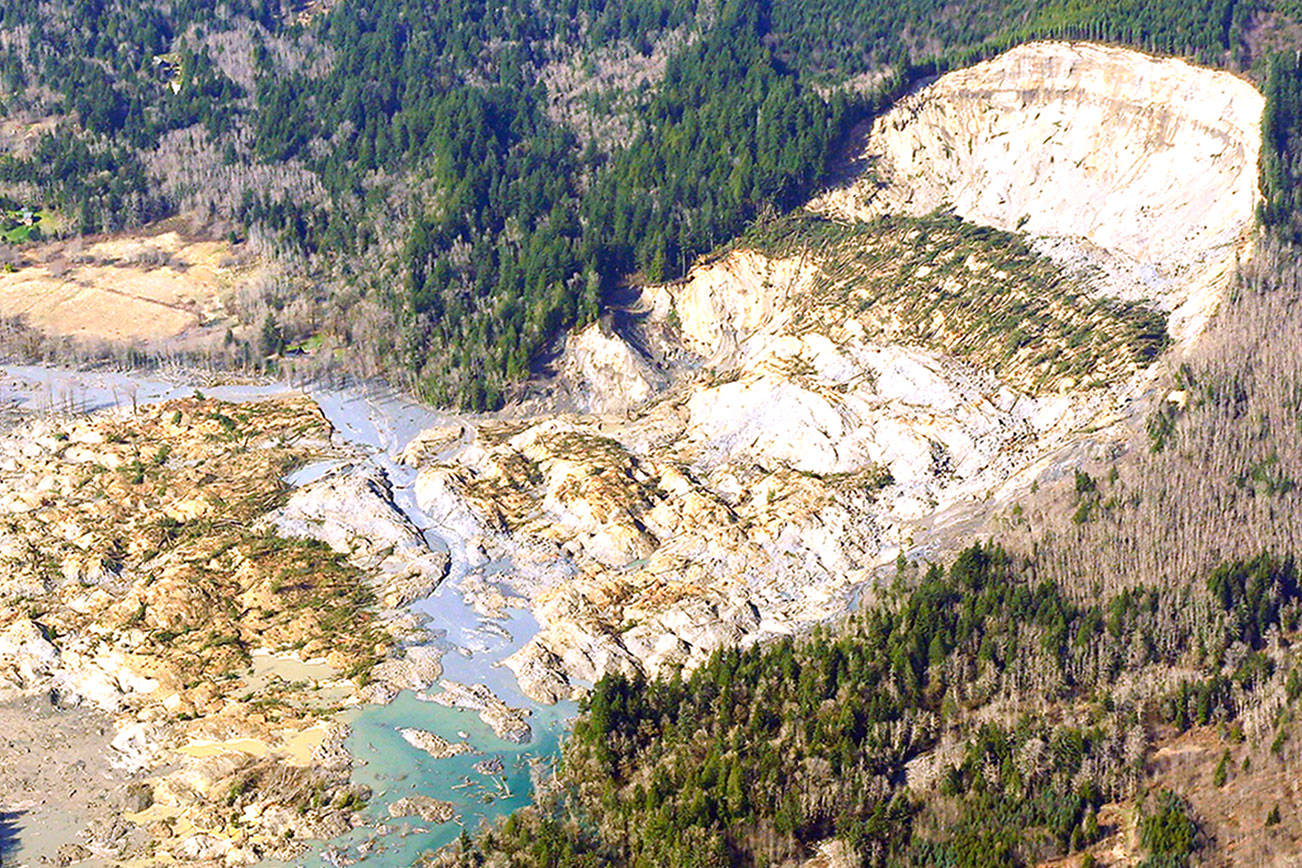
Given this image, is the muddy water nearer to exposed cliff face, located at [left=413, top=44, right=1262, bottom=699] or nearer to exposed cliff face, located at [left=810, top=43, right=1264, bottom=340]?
exposed cliff face, located at [left=413, top=44, right=1262, bottom=699]

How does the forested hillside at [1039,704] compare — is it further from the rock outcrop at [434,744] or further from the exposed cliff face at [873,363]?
the rock outcrop at [434,744]

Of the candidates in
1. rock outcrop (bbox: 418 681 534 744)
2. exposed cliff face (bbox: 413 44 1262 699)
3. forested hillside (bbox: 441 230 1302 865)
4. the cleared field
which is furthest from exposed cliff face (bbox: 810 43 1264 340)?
the cleared field

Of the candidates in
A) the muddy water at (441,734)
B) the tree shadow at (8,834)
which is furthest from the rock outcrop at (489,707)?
the tree shadow at (8,834)

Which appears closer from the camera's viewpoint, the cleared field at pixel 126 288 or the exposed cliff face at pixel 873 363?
the exposed cliff face at pixel 873 363

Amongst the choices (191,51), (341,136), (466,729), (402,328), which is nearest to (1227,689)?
(466,729)

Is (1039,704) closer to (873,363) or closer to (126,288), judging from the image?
(873,363)

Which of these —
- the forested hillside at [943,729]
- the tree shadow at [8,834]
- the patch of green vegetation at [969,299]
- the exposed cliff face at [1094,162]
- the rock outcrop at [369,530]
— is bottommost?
the tree shadow at [8,834]
